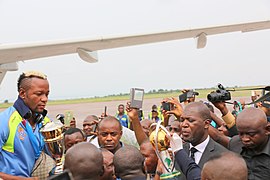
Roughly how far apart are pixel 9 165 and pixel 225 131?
2483 mm

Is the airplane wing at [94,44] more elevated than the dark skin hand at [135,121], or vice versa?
the airplane wing at [94,44]

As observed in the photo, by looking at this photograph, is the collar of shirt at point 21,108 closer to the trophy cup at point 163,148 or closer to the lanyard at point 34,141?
the lanyard at point 34,141

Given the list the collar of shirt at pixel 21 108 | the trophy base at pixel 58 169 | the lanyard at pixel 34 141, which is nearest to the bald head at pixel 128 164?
the trophy base at pixel 58 169

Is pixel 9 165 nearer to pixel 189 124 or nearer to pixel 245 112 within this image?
pixel 189 124

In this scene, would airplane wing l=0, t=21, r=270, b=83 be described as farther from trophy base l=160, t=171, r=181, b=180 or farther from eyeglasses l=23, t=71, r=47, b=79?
trophy base l=160, t=171, r=181, b=180

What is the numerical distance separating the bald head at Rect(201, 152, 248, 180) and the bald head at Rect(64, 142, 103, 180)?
668 millimetres

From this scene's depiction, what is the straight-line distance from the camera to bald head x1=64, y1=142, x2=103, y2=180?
2306 millimetres

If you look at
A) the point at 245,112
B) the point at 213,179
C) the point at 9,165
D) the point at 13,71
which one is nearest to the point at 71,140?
the point at 9,165

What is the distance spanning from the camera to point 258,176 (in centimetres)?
290

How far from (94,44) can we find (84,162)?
5681 millimetres

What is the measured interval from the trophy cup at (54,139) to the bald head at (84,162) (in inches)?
19.6

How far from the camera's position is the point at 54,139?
2.88 meters

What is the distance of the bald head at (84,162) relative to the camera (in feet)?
7.56

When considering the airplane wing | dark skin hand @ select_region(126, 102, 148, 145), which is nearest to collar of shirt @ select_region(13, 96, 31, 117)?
dark skin hand @ select_region(126, 102, 148, 145)
